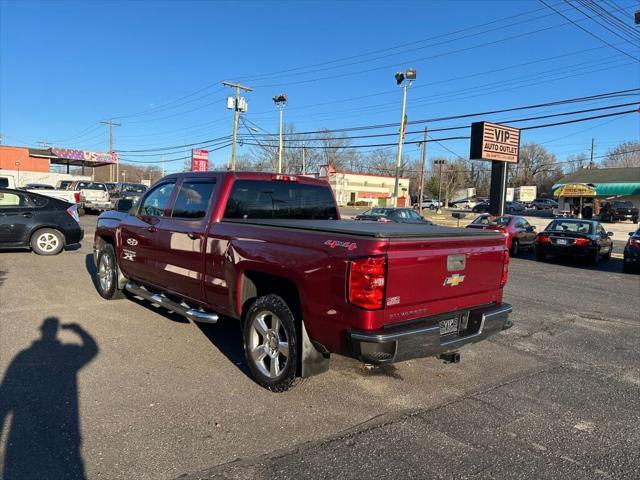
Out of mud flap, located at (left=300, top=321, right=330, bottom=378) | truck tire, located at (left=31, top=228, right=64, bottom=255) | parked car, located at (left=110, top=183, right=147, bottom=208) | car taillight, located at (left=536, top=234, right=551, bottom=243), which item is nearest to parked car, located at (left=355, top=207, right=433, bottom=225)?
car taillight, located at (left=536, top=234, right=551, bottom=243)

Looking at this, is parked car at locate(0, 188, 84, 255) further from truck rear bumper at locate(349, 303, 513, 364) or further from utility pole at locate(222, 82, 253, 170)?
utility pole at locate(222, 82, 253, 170)

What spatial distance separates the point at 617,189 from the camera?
44.8m

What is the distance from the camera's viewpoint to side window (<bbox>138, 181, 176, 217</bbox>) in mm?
5691

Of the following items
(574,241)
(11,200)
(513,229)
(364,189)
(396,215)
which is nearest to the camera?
(11,200)

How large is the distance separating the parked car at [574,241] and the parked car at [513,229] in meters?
1.19

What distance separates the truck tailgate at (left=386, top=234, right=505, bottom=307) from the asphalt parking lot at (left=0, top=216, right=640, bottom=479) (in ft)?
3.04

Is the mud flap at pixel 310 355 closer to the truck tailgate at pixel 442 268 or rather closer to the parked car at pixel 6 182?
the truck tailgate at pixel 442 268

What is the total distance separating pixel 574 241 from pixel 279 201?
11.9 meters

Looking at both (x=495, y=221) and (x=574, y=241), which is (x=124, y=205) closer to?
(x=574, y=241)

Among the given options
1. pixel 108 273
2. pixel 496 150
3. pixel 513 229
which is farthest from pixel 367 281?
pixel 496 150

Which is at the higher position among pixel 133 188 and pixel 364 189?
pixel 364 189

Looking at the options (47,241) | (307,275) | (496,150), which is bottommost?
(47,241)

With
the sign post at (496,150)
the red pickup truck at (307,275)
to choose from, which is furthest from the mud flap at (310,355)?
the sign post at (496,150)

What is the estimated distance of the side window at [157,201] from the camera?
5691mm
